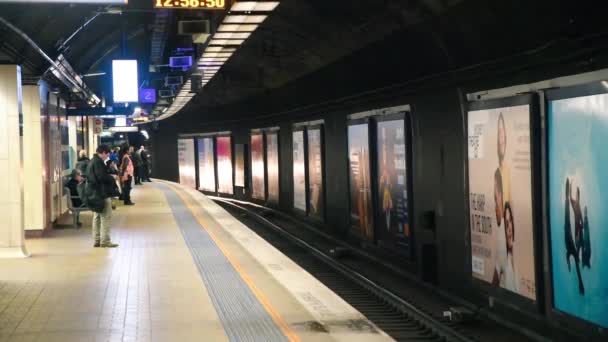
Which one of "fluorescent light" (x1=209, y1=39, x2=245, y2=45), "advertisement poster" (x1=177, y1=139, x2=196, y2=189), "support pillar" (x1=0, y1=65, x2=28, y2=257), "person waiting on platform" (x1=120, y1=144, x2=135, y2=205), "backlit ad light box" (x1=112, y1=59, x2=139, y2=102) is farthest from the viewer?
"advertisement poster" (x1=177, y1=139, x2=196, y2=189)

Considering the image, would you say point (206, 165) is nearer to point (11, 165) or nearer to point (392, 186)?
point (392, 186)

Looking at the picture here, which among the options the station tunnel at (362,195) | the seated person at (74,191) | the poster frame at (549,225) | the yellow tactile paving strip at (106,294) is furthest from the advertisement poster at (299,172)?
the poster frame at (549,225)

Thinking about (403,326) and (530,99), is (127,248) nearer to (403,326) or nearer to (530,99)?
(403,326)

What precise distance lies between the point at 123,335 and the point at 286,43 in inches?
485

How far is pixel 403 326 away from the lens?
10.7 m

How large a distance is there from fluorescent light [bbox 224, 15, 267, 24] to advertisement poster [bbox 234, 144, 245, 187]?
59.2 ft

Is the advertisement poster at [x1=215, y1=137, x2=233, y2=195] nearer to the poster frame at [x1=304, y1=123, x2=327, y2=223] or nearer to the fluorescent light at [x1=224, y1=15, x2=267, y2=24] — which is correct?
the poster frame at [x1=304, y1=123, x2=327, y2=223]

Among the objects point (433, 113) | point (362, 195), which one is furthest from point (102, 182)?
point (362, 195)

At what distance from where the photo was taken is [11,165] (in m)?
11.7

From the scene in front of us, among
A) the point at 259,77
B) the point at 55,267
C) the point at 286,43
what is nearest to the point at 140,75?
the point at 259,77

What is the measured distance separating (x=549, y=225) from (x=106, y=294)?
15.2 ft

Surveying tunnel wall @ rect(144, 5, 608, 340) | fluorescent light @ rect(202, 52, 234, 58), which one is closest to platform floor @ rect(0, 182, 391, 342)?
tunnel wall @ rect(144, 5, 608, 340)

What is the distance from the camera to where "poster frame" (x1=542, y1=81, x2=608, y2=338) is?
24.6 ft

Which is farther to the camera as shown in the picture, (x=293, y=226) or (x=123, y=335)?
(x=293, y=226)
